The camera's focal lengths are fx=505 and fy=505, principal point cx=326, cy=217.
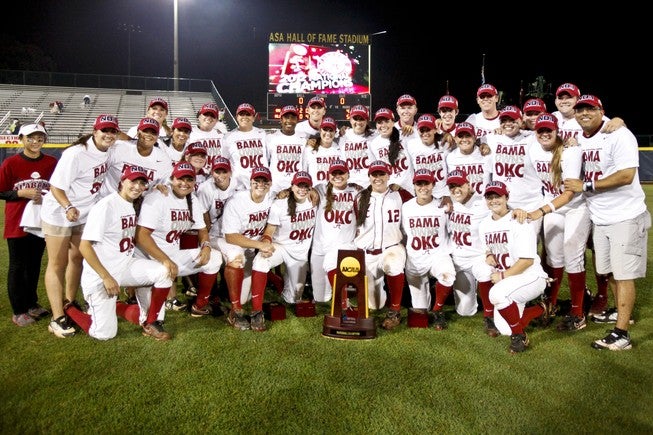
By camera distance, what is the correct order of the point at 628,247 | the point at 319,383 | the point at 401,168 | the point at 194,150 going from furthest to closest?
the point at 401,168
the point at 194,150
the point at 628,247
the point at 319,383

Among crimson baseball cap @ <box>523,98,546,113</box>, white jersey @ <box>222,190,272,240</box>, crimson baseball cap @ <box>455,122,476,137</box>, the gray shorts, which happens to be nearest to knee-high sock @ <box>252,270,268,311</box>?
white jersey @ <box>222,190,272,240</box>

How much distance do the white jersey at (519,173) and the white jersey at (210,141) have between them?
3.32 m

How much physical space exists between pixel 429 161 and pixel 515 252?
1749 mm

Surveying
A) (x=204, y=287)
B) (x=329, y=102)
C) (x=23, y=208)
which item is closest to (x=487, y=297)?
(x=204, y=287)

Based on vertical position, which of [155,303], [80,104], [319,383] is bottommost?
[319,383]

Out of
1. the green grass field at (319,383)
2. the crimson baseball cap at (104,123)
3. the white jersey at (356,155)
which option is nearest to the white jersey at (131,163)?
the crimson baseball cap at (104,123)

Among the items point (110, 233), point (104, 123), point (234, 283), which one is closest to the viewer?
point (110, 233)

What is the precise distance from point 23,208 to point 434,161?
4244 mm

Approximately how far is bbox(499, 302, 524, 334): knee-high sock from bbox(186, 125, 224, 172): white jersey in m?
3.83

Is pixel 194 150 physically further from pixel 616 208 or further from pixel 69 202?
pixel 616 208

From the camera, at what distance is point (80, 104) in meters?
30.1

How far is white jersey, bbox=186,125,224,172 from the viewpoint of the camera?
20.6 ft

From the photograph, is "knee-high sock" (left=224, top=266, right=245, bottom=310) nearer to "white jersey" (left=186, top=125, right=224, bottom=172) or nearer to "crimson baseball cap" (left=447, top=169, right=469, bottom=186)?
"white jersey" (left=186, top=125, right=224, bottom=172)

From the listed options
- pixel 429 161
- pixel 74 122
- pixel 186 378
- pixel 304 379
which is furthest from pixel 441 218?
pixel 74 122
